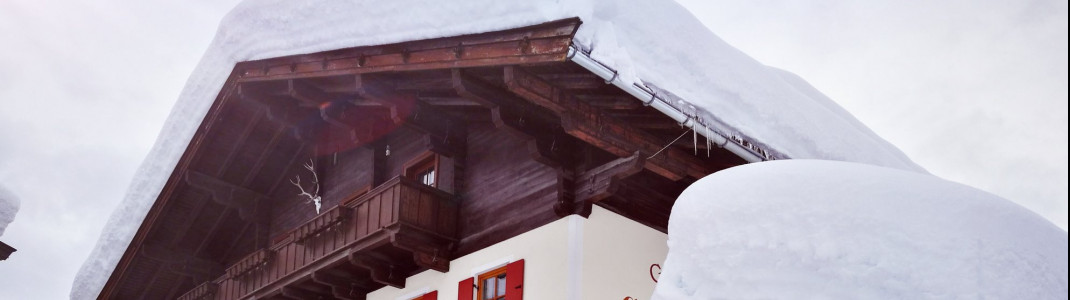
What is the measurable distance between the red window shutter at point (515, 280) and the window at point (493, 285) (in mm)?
182

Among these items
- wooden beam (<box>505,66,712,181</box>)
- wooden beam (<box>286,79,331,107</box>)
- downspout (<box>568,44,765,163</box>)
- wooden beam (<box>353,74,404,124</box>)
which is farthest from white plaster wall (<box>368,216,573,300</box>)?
wooden beam (<box>286,79,331,107</box>)

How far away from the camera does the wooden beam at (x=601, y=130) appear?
27.3 feet

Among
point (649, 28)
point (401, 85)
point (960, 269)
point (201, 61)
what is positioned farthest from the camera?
point (201, 61)

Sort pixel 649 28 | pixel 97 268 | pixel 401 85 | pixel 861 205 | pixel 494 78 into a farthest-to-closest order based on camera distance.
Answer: pixel 97 268
pixel 401 85
pixel 494 78
pixel 649 28
pixel 861 205

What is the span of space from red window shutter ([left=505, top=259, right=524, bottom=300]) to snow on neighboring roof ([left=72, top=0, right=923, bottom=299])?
7.79ft

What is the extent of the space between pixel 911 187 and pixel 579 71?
18.0 ft

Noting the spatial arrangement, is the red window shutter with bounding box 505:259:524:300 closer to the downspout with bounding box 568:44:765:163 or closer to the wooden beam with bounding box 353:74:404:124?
the downspout with bounding box 568:44:765:163

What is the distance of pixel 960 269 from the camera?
2498 millimetres

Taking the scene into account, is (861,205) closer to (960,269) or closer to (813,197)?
(813,197)

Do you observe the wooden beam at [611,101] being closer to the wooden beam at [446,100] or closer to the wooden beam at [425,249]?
the wooden beam at [446,100]

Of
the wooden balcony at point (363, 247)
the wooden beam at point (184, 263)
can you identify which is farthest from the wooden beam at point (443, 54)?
the wooden beam at point (184, 263)

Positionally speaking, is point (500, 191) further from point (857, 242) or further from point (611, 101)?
point (857, 242)

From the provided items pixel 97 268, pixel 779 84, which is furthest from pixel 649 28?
pixel 97 268

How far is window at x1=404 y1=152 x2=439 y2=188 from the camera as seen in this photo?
11.3 meters
